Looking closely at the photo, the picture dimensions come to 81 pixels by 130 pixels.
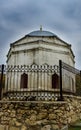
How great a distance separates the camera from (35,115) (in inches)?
317

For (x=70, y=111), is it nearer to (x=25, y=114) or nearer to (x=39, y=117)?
(x=39, y=117)

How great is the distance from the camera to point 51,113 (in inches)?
315

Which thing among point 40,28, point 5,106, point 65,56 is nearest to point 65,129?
point 5,106

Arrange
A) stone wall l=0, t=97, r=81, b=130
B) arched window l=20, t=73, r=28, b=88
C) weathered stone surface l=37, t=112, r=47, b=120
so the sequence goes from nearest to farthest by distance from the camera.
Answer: stone wall l=0, t=97, r=81, b=130, weathered stone surface l=37, t=112, r=47, b=120, arched window l=20, t=73, r=28, b=88

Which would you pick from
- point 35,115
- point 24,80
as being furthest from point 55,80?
point 35,115

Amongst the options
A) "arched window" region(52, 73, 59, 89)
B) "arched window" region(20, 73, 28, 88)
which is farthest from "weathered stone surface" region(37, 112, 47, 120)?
"arched window" region(20, 73, 28, 88)

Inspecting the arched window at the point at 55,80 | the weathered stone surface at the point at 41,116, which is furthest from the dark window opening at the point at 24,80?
the weathered stone surface at the point at 41,116

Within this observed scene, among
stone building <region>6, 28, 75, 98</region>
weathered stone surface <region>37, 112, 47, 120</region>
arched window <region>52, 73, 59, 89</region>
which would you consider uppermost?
stone building <region>6, 28, 75, 98</region>

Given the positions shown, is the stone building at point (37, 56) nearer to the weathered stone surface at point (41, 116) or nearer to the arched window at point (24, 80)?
the arched window at point (24, 80)

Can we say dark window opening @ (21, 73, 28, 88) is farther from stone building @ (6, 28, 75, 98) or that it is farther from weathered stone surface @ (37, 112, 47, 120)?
weathered stone surface @ (37, 112, 47, 120)

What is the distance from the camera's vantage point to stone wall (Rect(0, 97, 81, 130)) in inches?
309

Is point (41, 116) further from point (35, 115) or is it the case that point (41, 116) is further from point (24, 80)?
point (24, 80)

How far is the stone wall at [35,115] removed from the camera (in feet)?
25.8

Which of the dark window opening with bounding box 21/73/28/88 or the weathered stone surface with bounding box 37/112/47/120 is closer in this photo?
the weathered stone surface with bounding box 37/112/47/120
